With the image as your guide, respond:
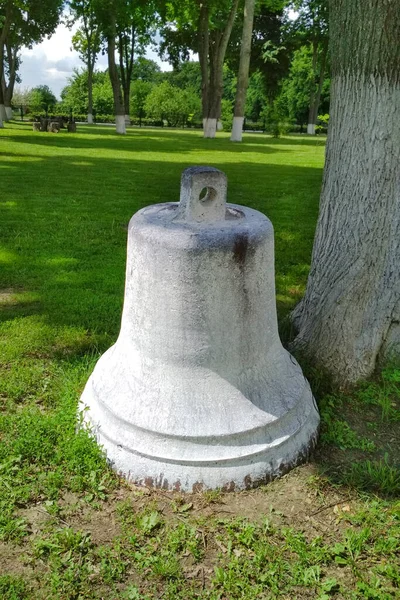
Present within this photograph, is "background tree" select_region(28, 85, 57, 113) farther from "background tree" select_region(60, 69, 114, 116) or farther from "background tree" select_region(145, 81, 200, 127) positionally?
"background tree" select_region(145, 81, 200, 127)

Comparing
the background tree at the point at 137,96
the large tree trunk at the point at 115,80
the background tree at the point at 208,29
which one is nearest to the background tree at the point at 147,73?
the background tree at the point at 137,96

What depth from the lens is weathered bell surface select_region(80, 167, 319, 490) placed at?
8.21 ft

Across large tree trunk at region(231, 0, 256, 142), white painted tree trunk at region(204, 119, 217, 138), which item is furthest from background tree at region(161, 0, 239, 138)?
large tree trunk at region(231, 0, 256, 142)

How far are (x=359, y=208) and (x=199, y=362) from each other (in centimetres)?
143

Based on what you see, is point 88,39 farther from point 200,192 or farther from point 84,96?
point 200,192

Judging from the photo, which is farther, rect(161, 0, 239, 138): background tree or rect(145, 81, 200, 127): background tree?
rect(145, 81, 200, 127): background tree

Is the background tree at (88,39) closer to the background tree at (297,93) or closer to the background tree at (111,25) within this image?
the background tree at (111,25)

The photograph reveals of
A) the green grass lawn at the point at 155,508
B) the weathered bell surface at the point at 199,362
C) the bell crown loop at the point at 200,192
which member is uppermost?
the bell crown loop at the point at 200,192

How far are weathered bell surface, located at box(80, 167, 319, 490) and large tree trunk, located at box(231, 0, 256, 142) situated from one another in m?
20.9

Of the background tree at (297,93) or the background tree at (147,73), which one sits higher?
the background tree at (147,73)

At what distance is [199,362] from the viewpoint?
8.59 feet

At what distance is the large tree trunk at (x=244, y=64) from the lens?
2084cm

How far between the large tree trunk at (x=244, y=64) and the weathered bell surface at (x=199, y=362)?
20905 millimetres

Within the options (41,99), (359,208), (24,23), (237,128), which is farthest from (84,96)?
(359,208)
